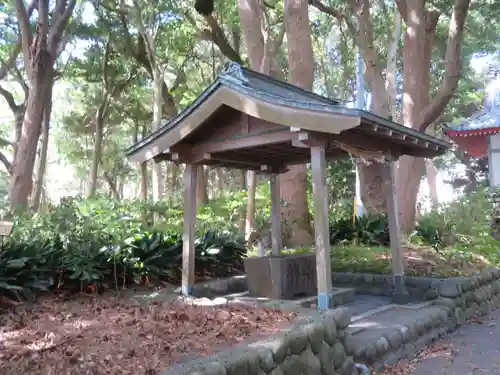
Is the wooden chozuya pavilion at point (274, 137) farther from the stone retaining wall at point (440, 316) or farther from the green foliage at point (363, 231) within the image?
the green foliage at point (363, 231)

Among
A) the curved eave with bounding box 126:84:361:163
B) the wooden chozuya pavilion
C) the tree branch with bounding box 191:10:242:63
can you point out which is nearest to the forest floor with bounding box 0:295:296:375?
the wooden chozuya pavilion

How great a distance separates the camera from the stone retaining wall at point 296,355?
341 centimetres

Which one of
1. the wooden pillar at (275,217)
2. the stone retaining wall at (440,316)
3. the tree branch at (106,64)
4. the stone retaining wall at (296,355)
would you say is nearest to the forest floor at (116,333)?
the stone retaining wall at (296,355)

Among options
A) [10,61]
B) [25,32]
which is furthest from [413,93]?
[10,61]

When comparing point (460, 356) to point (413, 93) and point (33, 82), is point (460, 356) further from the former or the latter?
point (33, 82)

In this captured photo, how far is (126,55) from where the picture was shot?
19.5 meters

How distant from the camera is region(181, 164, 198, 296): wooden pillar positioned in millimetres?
6652

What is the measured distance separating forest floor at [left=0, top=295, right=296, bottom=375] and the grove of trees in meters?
5.17

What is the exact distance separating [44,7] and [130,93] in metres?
12.2

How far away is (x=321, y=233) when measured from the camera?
218 inches

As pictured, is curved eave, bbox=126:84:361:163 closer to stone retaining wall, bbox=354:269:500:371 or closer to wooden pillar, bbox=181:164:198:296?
wooden pillar, bbox=181:164:198:296

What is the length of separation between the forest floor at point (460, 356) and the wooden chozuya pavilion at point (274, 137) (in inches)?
40.6

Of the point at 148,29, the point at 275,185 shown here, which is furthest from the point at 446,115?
the point at 275,185

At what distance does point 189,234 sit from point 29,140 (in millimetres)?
6114
